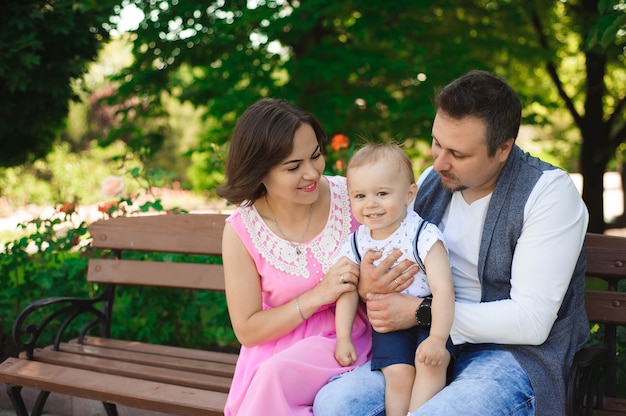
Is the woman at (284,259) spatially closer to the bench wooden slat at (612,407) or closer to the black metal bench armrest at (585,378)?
the black metal bench armrest at (585,378)

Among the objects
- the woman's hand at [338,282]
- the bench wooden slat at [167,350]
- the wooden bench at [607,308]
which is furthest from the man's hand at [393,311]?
the bench wooden slat at [167,350]

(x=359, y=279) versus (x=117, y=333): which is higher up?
(x=359, y=279)

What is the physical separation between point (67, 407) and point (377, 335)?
2.38m

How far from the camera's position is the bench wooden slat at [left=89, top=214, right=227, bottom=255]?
375cm

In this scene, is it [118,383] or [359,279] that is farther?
[118,383]

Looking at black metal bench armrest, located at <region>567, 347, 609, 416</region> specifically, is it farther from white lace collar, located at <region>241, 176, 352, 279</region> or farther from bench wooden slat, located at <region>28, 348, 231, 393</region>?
bench wooden slat, located at <region>28, 348, 231, 393</region>

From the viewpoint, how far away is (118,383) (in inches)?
125

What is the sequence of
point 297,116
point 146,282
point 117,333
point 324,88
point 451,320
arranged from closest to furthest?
point 451,320, point 297,116, point 146,282, point 117,333, point 324,88

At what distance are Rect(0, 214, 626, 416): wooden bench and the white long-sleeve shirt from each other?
11.2 inches

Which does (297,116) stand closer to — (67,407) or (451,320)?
(451,320)

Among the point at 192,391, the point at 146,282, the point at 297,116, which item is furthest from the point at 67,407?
the point at 297,116

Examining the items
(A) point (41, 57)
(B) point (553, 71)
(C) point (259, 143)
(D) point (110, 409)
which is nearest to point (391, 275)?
(C) point (259, 143)

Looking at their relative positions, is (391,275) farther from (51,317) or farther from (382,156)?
(51,317)

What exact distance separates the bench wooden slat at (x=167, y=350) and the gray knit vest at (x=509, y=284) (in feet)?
5.14
